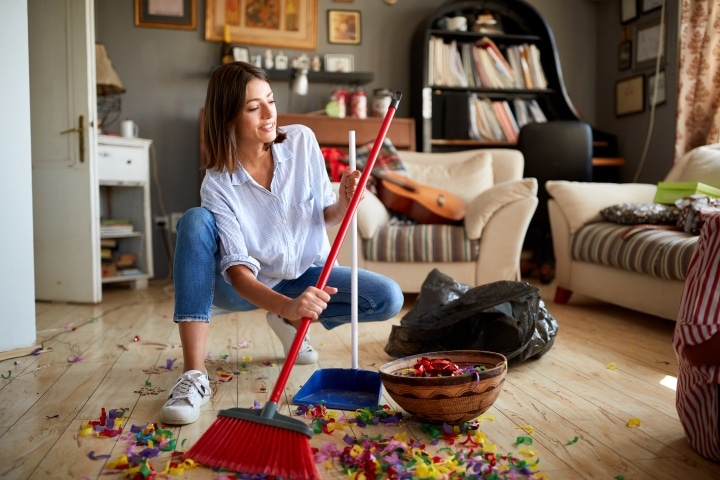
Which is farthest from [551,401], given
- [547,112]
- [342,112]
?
[547,112]

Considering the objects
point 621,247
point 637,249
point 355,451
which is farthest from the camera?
point 621,247

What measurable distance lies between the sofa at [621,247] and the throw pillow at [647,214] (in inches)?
1.7

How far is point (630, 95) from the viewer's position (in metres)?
4.30

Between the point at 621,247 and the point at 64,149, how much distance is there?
2.58 meters

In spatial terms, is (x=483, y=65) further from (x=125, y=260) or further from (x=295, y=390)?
(x=295, y=390)

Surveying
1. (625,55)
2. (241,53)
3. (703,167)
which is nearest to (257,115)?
(703,167)

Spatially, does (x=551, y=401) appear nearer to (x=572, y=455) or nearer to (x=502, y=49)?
(x=572, y=455)

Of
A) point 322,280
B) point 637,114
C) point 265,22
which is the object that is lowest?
point 322,280

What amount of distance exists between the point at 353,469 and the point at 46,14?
2810 mm

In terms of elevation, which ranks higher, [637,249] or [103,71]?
[103,71]

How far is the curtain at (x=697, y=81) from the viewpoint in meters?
3.45

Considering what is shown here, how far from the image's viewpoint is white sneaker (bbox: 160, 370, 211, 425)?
144 cm

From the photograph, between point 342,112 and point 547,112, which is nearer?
point 342,112

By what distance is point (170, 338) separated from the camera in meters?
2.41
